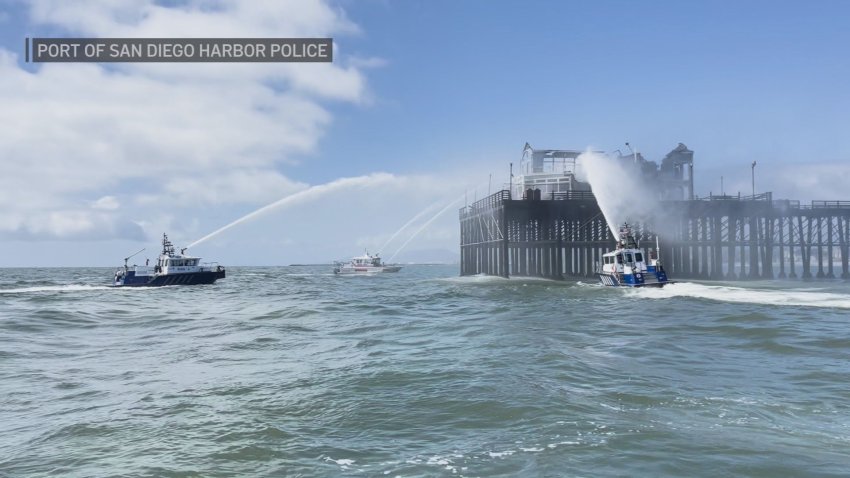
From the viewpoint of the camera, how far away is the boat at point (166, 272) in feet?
234

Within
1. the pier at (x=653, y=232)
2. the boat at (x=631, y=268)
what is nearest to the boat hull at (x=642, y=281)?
the boat at (x=631, y=268)

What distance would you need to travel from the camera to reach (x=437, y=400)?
42.4ft

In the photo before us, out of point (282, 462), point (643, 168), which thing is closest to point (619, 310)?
point (282, 462)

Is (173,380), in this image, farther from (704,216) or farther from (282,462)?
(704,216)

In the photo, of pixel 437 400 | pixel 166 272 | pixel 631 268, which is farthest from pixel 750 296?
pixel 166 272

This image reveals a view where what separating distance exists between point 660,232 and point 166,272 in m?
66.8

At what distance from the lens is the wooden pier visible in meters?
70.4

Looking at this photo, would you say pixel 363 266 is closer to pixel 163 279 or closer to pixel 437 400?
pixel 163 279

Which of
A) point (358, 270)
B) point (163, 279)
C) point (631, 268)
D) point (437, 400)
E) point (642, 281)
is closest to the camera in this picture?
point (437, 400)

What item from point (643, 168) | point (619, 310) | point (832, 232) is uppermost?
point (643, 168)

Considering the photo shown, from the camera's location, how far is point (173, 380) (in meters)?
15.8

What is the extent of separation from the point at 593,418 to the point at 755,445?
284cm

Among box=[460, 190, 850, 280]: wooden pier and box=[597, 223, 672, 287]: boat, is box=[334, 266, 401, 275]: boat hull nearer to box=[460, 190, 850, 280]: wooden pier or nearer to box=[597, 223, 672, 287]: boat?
box=[460, 190, 850, 280]: wooden pier

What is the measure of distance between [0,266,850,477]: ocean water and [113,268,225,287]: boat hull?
46944 millimetres
